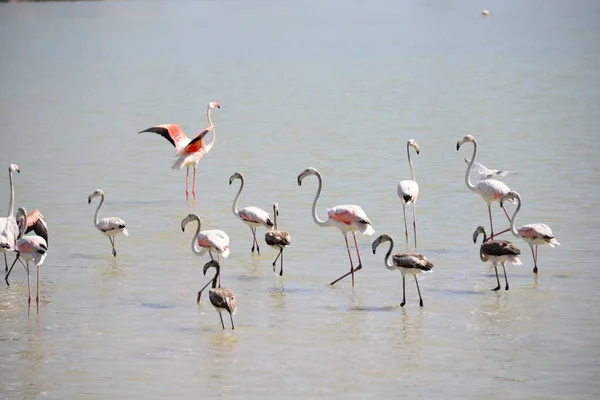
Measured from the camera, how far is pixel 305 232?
1321 cm

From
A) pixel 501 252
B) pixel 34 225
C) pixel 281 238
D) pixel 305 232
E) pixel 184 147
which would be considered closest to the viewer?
pixel 501 252

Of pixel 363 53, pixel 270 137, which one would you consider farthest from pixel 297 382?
pixel 363 53

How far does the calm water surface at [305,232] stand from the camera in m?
8.61

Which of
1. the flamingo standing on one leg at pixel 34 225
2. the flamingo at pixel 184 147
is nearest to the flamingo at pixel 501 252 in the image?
the flamingo standing on one leg at pixel 34 225

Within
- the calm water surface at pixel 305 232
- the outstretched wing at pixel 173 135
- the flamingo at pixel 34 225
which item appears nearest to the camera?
the calm water surface at pixel 305 232

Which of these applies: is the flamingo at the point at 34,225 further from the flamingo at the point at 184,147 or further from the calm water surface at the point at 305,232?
the flamingo at the point at 184,147

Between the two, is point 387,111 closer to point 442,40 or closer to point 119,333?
point 119,333

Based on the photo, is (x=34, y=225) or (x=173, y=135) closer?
(x=34, y=225)

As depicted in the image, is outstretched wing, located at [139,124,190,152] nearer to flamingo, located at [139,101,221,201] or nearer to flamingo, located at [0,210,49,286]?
flamingo, located at [139,101,221,201]

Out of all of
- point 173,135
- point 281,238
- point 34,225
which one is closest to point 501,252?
point 281,238

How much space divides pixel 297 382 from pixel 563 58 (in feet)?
96.6

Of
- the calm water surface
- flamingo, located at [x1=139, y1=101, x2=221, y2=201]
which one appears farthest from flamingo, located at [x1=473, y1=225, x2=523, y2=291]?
flamingo, located at [x1=139, y1=101, x2=221, y2=201]

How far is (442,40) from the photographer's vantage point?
155ft

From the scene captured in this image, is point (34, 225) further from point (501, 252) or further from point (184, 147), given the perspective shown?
point (184, 147)
